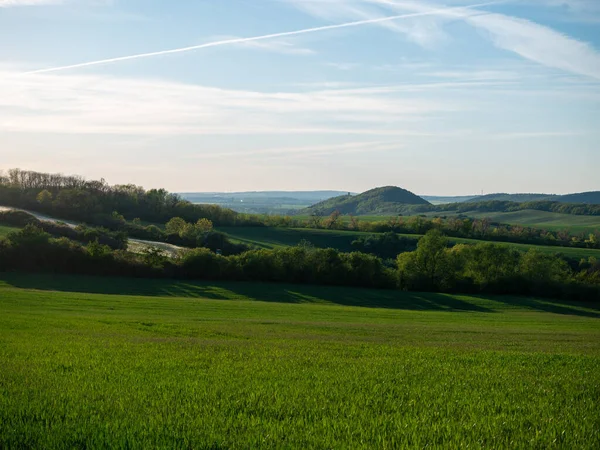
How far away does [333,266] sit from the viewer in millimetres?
77812

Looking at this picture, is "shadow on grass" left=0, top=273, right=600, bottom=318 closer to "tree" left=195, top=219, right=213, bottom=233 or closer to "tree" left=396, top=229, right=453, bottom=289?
"tree" left=396, top=229, right=453, bottom=289

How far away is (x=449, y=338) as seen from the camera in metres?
32.0

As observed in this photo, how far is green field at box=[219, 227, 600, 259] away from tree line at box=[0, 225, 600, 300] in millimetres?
33793

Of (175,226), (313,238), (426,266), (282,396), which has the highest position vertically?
(175,226)

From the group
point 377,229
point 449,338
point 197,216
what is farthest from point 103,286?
point 377,229

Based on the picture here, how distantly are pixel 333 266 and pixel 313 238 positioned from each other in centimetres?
4853

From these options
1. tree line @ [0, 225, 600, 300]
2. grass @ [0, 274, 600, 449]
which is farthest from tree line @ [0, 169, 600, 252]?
grass @ [0, 274, 600, 449]

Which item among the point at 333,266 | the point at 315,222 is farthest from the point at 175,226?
the point at 333,266

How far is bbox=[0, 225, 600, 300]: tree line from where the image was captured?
70938mm

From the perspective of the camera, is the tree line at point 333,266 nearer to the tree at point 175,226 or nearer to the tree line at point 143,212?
the tree at point 175,226

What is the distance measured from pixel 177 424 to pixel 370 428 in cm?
304

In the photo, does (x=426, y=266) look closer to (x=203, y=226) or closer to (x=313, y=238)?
(x=203, y=226)

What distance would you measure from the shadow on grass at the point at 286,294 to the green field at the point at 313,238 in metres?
41.0

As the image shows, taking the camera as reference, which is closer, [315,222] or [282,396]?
[282,396]
